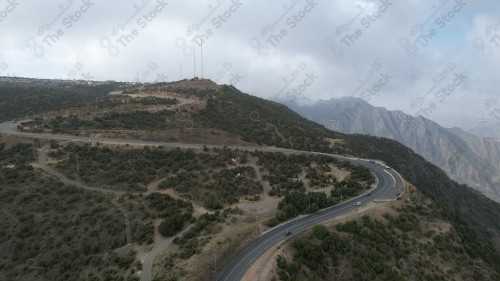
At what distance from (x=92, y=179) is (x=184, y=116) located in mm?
35576

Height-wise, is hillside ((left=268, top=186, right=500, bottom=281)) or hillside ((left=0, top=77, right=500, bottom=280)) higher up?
hillside ((left=0, top=77, right=500, bottom=280))

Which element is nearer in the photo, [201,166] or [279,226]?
[279,226]

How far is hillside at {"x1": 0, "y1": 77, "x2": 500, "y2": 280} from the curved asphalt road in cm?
153

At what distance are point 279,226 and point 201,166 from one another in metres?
24.6

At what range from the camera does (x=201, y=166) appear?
6644cm

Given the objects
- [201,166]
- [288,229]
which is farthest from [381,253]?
[201,166]

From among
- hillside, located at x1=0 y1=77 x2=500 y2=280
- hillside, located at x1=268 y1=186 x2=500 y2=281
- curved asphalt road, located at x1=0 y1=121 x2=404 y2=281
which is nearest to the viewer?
curved asphalt road, located at x1=0 y1=121 x2=404 y2=281

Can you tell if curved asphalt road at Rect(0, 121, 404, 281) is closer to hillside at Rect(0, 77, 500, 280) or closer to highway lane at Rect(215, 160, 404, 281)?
highway lane at Rect(215, 160, 404, 281)

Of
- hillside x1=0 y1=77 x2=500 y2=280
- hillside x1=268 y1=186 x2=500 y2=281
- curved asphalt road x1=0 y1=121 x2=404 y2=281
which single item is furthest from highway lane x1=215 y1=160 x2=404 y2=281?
hillside x1=268 y1=186 x2=500 y2=281

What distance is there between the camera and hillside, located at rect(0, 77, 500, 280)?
45.8 meters

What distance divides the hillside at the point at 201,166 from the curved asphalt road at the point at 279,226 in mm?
1527

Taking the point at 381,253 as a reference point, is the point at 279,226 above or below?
above

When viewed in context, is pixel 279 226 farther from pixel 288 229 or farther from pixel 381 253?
pixel 381 253

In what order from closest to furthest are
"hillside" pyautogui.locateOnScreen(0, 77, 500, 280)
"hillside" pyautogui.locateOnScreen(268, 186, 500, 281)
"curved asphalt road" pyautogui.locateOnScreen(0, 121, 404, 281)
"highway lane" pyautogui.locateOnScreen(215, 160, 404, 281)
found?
"highway lane" pyautogui.locateOnScreen(215, 160, 404, 281)
"curved asphalt road" pyautogui.locateOnScreen(0, 121, 404, 281)
"hillside" pyautogui.locateOnScreen(268, 186, 500, 281)
"hillside" pyautogui.locateOnScreen(0, 77, 500, 280)
